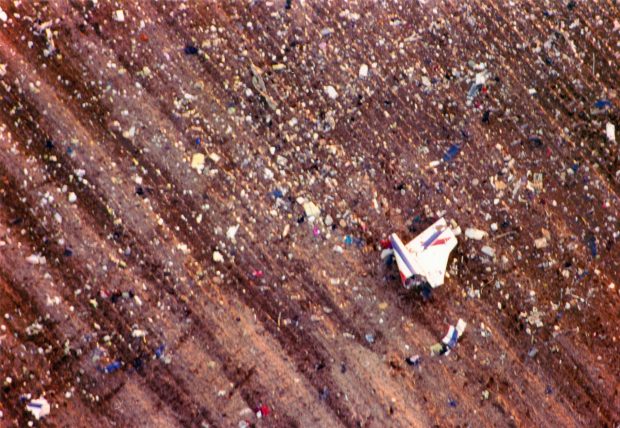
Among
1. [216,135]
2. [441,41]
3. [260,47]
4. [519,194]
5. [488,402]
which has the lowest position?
[488,402]

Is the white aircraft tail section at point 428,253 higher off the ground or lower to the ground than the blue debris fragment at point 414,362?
higher

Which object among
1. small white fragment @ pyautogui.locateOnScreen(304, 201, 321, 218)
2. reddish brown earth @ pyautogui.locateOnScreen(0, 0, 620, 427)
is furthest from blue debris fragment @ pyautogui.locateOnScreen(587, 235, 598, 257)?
small white fragment @ pyautogui.locateOnScreen(304, 201, 321, 218)

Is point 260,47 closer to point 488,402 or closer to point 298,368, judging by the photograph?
point 298,368

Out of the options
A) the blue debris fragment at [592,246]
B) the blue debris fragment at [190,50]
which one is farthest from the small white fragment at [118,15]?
the blue debris fragment at [592,246]

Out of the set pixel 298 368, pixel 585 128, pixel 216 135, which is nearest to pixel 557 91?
pixel 585 128

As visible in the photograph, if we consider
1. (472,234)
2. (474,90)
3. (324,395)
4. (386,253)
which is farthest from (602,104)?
(324,395)

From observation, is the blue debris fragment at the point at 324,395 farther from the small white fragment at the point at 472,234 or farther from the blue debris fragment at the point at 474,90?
the blue debris fragment at the point at 474,90
